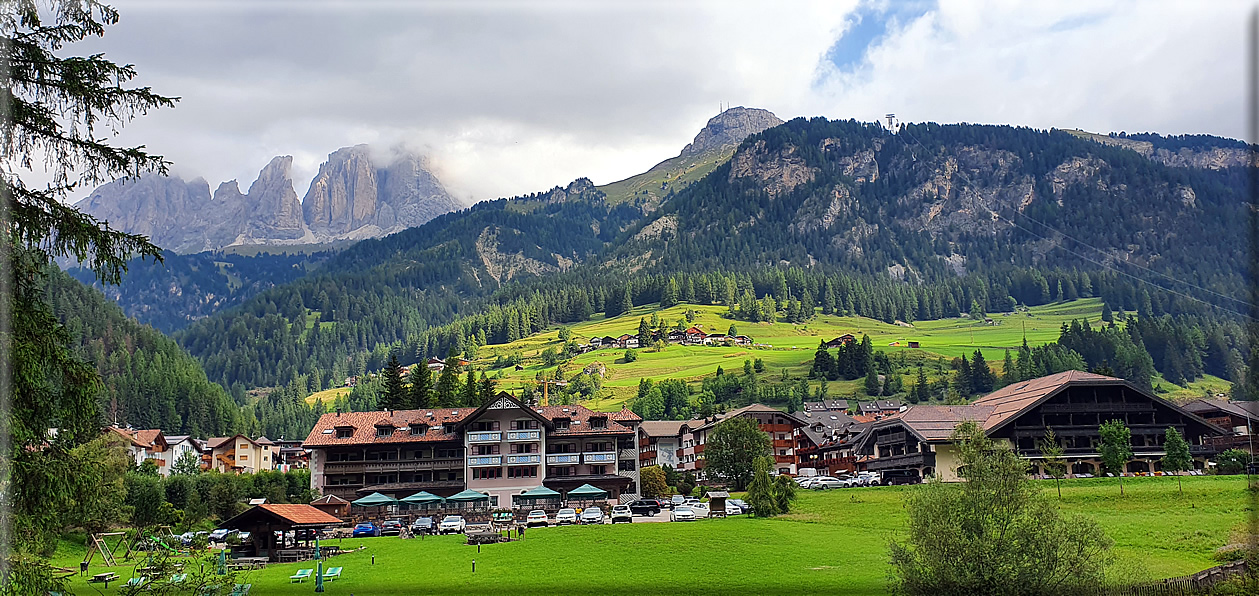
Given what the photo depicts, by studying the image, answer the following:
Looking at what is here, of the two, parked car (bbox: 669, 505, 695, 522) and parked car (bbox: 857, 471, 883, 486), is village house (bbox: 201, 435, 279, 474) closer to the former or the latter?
parked car (bbox: 857, 471, 883, 486)

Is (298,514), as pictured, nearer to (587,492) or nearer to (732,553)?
(732,553)

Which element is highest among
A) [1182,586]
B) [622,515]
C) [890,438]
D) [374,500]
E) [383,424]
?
[383,424]

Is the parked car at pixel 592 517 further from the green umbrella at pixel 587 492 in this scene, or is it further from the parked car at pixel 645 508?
the green umbrella at pixel 587 492

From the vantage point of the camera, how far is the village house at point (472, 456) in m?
78.1

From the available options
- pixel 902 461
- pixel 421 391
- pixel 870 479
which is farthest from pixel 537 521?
pixel 421 391

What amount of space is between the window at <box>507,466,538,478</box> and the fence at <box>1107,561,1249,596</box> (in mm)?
54063

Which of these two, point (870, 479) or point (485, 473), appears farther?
point (870, 479)

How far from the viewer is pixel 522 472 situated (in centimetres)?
7900

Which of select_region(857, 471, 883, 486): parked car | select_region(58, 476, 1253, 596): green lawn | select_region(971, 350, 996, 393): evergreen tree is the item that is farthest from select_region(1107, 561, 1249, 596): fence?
select_region(971, 350, 996, 393): evergreen tree

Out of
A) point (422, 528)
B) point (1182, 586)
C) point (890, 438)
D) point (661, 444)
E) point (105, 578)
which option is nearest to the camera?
point (1182, 586)

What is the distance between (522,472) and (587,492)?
8.19 metres

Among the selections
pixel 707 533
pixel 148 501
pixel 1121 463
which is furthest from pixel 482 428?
pixel 1121 463

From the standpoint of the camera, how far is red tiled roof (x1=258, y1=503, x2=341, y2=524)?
43.6 meters

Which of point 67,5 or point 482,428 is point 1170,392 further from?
point 67,5
